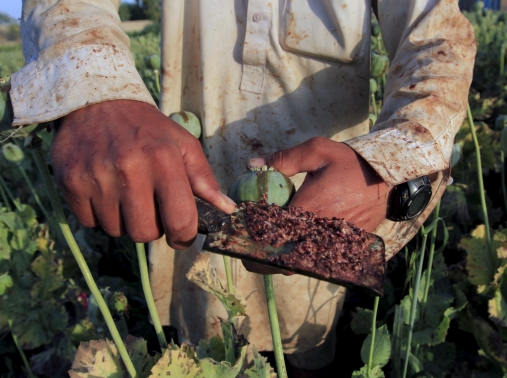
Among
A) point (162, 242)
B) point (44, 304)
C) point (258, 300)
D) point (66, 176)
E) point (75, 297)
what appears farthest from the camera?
point (75, 297)

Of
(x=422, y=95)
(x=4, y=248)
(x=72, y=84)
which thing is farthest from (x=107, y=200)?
(x=4, y=248)

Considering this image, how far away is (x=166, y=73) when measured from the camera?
1.37 m

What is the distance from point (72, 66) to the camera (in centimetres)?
89

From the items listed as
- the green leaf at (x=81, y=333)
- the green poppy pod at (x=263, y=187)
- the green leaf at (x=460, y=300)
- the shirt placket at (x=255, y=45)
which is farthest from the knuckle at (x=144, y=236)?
the green leaf at (x=460, y=300)

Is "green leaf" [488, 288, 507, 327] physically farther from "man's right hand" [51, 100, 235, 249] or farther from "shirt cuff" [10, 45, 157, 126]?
"shirt cuff" [10, 45, 157, 126]

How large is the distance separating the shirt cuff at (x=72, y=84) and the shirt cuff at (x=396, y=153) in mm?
448

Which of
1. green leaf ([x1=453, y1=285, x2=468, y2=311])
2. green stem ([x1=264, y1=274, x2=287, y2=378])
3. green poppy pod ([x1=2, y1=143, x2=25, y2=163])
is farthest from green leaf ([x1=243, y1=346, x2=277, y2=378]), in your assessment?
green poppy pod ([x1=2, y1=143, x2=25, y2=163])

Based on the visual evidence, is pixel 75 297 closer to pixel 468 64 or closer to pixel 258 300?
pixel 258 300

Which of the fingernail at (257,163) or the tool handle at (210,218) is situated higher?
the fingernail at (257,163)

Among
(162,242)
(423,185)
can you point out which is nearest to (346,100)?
(423,185)

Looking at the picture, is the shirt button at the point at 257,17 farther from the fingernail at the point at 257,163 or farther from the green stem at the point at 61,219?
the green stem at the point at 61,219

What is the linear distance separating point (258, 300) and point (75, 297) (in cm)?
100

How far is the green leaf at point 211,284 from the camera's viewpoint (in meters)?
0.93

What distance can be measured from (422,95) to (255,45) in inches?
19.8
